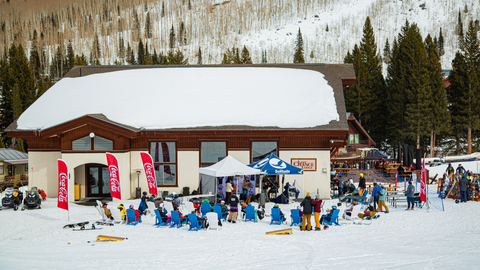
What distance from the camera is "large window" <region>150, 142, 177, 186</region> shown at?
2211cm

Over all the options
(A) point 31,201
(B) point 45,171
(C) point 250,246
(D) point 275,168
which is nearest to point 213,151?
(D) point 275,168

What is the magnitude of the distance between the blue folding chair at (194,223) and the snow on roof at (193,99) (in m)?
8.26

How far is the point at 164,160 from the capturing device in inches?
872

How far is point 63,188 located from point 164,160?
263 inches

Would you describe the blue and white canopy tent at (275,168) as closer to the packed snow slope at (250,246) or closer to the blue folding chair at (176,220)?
the packed snow slope at (250,246)

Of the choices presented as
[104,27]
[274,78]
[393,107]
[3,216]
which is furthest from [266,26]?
[3,216]

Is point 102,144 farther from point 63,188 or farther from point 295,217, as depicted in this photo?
point 295,217

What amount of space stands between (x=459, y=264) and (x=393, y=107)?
4323cm

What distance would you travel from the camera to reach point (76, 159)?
20.9 metres

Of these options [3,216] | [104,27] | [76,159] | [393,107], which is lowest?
[3,216]

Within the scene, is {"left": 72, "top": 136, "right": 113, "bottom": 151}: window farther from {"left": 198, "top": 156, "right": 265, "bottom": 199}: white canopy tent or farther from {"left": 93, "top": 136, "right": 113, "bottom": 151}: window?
{"left": 198, "top": 156, "right": 265, "bottom": 199}: white canopy tent

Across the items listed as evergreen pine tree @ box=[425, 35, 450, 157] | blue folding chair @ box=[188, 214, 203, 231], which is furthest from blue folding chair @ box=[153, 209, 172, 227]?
evergreen pine tree @ box=[425, 35, 450, 157]

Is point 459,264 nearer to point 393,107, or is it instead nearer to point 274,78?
point 274,78

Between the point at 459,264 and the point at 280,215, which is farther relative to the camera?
the point at 280,215
